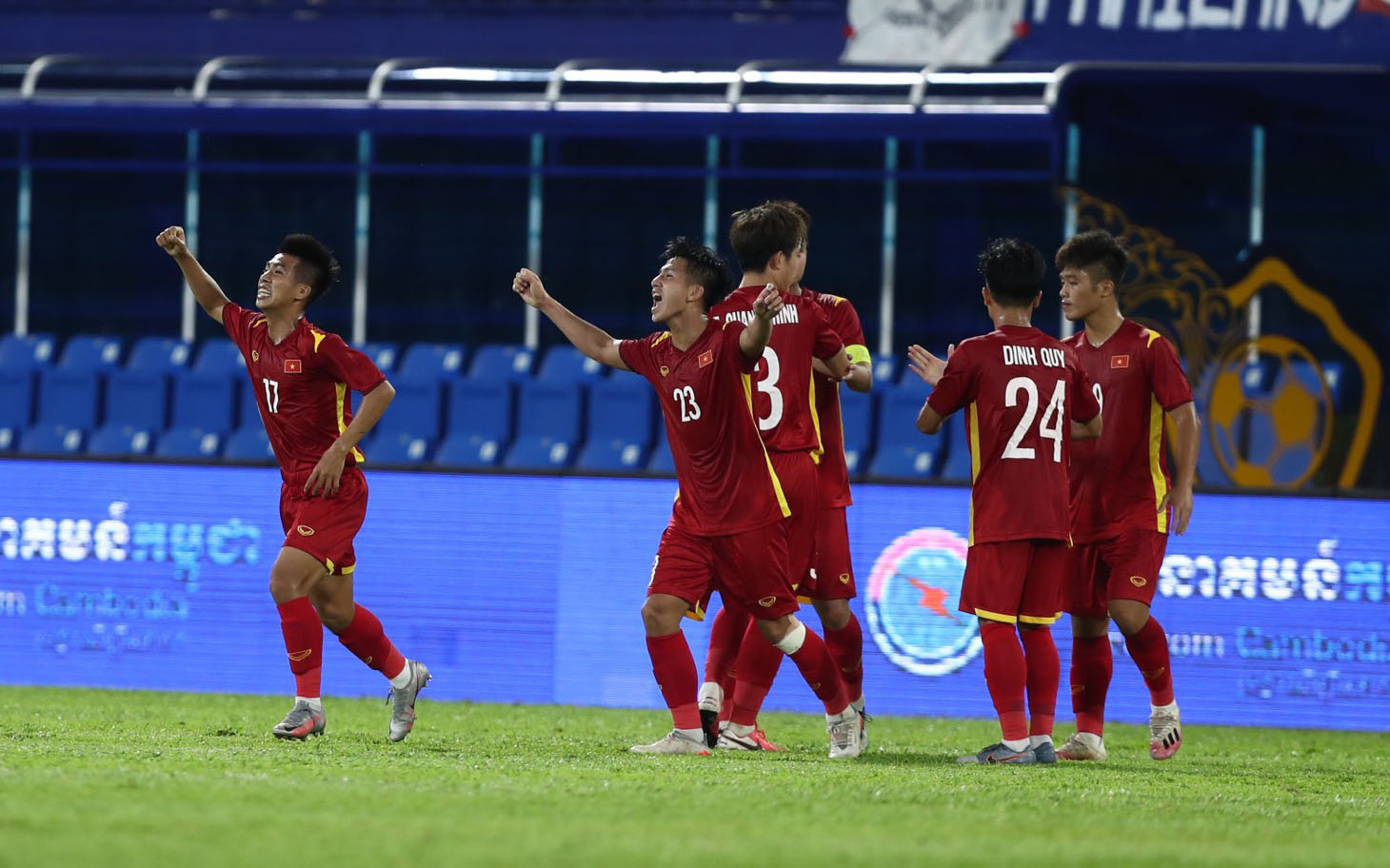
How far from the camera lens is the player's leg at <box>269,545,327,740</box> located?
7648 millimetres

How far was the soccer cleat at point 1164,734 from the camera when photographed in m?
7.92

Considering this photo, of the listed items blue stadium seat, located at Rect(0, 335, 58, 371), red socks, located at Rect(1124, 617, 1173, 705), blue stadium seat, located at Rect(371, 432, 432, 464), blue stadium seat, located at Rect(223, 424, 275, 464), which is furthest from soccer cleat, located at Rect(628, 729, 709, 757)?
blue stadium seat, located at Rect(0, 335, 58, 371)

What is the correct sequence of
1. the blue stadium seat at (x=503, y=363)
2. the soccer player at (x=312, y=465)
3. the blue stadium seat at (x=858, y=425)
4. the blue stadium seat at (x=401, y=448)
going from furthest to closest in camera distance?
1. the blue stadium seat at (x=503, y=363)
2. the blue stadium seat at (x=401, y=448)
3. the blue stadium seat at (x=858, y=425)
4. the soccer player at (x=312, y=465)

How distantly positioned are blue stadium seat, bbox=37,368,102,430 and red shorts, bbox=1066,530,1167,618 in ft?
30.7

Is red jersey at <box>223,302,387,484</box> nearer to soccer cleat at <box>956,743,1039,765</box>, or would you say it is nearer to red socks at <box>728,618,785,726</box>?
red socks at <box>728,618,785,726</box>

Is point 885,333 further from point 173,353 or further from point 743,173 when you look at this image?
point 173,353

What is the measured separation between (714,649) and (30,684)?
4.83 m

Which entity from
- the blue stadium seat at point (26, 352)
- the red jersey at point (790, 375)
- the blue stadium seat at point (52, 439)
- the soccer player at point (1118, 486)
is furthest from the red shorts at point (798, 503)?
the blue stadium seat at point (26, 352)

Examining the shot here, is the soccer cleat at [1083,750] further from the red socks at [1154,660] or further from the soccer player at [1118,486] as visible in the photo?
the red socks at [1154,660]

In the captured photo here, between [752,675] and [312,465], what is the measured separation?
190cm

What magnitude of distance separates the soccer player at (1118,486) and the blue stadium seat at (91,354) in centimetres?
958

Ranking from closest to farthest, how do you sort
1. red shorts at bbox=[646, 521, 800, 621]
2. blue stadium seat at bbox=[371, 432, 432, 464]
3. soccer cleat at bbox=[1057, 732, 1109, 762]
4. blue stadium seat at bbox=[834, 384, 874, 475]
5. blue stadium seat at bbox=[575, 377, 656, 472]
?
red shorts at bbox=[646, 521, 800, 621] < soccer cleat at bbox=[1057, 732, 1109, 762] < blue stadium seat at bbox=[834, 384, 874, 475] < blue stadium seat at bbox=[575, 377, 656, 472] < blue stadium seat at bbox=[371, 432, 432, 464]

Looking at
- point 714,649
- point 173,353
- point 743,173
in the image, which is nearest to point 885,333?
point 743,173

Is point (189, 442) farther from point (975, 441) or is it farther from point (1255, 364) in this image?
point (975, 441)
